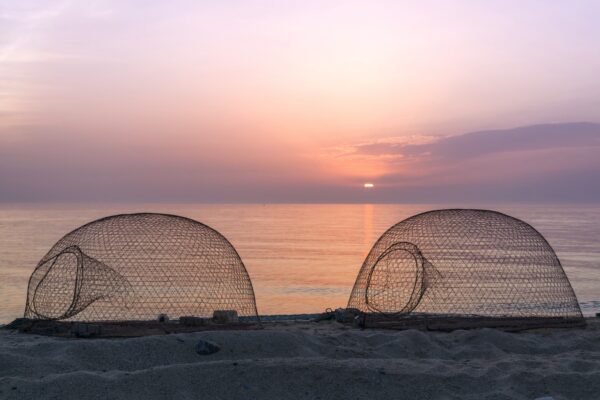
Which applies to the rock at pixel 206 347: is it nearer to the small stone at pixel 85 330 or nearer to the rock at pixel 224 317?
the small stone at pixel 85 330

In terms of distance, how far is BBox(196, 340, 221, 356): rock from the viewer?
9.91m

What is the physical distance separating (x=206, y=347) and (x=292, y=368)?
1701 mm

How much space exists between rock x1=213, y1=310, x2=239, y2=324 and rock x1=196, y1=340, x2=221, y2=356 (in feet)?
9.06

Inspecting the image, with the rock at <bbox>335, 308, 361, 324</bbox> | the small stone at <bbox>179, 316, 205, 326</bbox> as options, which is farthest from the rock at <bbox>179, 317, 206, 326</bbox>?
the rock at <bbox>335, 308, 361, 324</bbox>

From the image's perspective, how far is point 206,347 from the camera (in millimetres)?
9930

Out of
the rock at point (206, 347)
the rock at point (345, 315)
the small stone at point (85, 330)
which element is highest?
the rock at point (206, 347)

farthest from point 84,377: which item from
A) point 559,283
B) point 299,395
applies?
point 559,283

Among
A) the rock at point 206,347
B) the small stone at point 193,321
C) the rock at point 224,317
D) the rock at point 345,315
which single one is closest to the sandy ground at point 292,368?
the rock at point 206,347

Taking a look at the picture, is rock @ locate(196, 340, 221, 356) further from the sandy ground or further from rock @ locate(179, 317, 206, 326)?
rock @ locate(179, 317, 206, 326)

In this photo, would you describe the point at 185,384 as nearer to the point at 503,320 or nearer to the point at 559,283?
the point at 503,320

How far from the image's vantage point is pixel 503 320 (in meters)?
13.9

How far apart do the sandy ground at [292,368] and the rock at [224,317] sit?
81.3 inches

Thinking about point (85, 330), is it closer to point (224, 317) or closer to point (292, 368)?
point (224, 317)

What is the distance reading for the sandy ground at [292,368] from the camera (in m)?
8.28
